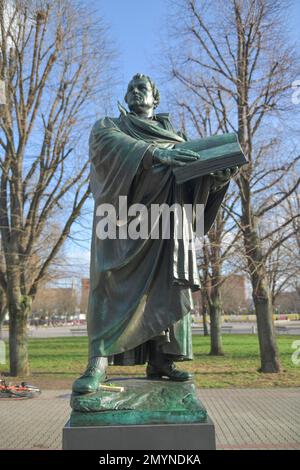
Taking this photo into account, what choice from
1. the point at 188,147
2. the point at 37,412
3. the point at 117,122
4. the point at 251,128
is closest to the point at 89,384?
the point at 188,147

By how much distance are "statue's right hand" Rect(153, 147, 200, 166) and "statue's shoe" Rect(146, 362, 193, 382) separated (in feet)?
4.91

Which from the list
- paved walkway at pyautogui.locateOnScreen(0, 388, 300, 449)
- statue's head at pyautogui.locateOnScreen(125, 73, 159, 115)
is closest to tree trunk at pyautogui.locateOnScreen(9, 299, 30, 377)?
paved walkway at pyautogui.locateOnScreen(0, 388, 300, 449)

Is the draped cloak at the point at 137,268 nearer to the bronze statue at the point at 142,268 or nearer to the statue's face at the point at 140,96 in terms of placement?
the bronze statue at the point at 142,268

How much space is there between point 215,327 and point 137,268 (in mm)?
15895

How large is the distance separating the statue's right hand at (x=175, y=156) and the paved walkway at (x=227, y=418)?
4365 millimetres

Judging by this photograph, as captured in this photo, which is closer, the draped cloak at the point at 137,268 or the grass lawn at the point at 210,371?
the draped cloak at the point at 137,268

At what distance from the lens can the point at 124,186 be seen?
361 cm

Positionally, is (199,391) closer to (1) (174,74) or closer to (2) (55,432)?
(2) (55,432)

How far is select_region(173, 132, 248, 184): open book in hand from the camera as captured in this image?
3396 millimetres

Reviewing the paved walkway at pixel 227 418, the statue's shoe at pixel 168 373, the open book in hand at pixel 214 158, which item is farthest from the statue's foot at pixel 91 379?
the paved walkway at pixel 227 418

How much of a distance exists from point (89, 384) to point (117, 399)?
0.21 metres

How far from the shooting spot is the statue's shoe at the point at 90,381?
10.3ft

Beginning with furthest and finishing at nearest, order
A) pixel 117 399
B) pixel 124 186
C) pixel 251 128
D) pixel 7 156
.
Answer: pixel 7 156, pixel 251 128, pixel 124 186, pixel 117 399

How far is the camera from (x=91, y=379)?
3203mm
